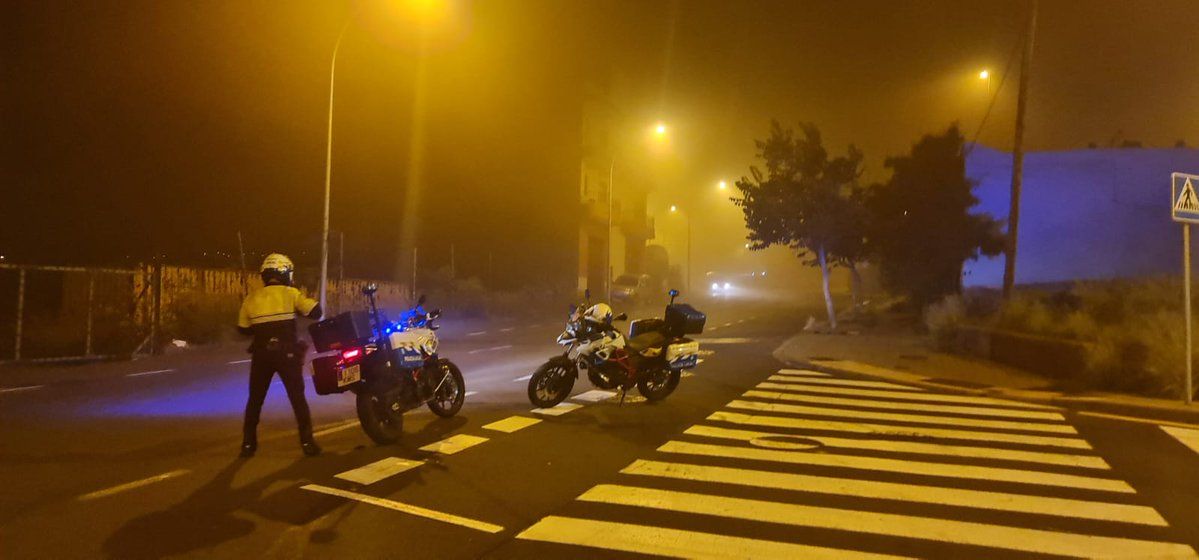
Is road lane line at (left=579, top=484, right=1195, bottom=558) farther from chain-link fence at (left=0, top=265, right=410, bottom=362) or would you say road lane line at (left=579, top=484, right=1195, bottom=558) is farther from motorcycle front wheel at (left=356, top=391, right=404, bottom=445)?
chain-link fence at (left=0, top=265, right=410, bottom=362)

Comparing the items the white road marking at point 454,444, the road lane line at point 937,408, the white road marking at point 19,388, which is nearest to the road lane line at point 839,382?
the road lane line at point 937,408

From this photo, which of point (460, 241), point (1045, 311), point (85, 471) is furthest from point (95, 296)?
point (460, 241)

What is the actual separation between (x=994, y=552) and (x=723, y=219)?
331 feet

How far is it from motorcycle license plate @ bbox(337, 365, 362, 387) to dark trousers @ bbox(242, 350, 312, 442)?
0.35 metres

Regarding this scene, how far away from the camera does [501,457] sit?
25.0ft

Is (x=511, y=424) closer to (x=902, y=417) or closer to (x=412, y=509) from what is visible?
(x=412, y=509)

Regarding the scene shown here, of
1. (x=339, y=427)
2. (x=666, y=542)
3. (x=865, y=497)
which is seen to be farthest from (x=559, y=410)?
(x=666, y=542)

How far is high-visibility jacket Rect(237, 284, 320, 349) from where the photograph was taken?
7387 mm

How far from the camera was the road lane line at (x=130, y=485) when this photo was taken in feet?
20.1

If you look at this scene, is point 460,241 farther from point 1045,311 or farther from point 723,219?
point 723,219

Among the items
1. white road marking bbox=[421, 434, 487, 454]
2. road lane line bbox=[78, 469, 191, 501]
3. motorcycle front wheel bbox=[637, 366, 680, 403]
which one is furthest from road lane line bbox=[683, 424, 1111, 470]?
road lane line bbox=[78, 469, 191, 501]

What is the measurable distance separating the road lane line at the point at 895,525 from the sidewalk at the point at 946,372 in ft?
21.8

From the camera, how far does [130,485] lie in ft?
21.1

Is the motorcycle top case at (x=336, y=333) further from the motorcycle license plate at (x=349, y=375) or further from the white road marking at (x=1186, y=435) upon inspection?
the white road marking at (x=1186, y=435)
